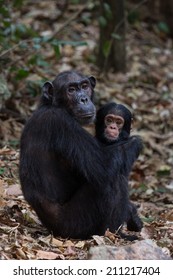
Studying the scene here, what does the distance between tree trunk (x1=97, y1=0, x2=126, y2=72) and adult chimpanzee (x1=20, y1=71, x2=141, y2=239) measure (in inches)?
252

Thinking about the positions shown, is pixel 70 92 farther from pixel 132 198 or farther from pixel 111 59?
pixel 111 59

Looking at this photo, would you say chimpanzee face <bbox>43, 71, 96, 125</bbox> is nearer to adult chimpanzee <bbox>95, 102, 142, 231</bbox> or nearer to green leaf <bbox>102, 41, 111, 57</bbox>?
adult chimpanzee <bbox>95, 102, 142, 231</bbox>

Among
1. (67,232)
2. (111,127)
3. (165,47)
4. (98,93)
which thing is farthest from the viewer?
(165,47)

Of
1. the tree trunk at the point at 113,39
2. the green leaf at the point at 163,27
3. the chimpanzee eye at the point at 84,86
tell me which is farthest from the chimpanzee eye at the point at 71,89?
the green leaf at the point at 163,27

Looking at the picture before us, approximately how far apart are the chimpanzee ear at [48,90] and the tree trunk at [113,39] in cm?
586

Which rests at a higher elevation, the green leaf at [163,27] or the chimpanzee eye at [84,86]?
the green leaf at [163,27]

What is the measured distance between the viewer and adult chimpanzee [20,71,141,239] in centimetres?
703

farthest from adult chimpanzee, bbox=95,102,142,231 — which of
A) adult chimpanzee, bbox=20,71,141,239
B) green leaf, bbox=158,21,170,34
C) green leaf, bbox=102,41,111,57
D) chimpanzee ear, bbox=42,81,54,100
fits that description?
green leaf, bbox=158,21,170,34

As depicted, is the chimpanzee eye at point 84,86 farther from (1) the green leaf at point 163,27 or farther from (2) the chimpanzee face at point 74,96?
(1) the green leaf at point 163,27

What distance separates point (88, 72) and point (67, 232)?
7019mm

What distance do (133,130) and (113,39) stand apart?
2.53 metres

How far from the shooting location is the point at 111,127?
7.87 m

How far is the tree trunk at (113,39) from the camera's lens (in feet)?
45.0

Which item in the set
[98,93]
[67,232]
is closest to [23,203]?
[67,232]
